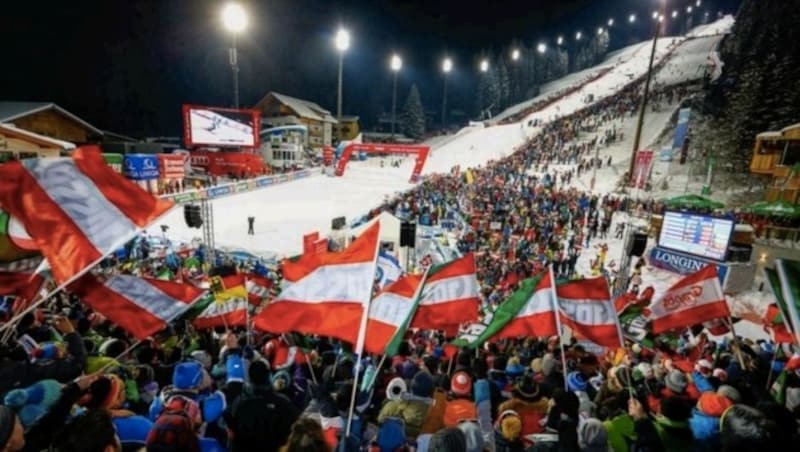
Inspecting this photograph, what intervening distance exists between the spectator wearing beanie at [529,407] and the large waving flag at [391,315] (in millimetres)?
1104

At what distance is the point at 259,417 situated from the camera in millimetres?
2787

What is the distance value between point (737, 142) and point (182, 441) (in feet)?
123

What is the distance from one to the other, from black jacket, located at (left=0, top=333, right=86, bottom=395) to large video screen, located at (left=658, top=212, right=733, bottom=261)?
18158 mm

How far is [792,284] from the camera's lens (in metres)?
3.00

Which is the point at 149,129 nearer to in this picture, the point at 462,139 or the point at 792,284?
the point at 462,139

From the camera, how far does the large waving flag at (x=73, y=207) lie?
146 inches

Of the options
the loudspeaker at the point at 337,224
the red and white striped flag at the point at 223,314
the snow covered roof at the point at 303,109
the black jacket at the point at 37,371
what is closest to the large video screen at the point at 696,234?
the loudspeaker at the point at 337,224

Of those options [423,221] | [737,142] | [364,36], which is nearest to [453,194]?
[423,221]

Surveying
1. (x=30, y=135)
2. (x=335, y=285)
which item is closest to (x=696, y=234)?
(x=335, y=285)

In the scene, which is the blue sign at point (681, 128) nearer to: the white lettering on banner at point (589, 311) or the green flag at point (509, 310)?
the white lettering on banner at point (589, 311)

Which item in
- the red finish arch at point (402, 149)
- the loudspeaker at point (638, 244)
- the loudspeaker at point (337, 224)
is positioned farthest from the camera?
the red finish arch at point (402, 149)

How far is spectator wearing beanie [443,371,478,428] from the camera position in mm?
3107

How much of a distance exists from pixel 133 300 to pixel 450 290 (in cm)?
348

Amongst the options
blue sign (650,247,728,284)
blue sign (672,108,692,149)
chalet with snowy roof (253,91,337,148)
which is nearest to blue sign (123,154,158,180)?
blue sign (650,247,728,284)
